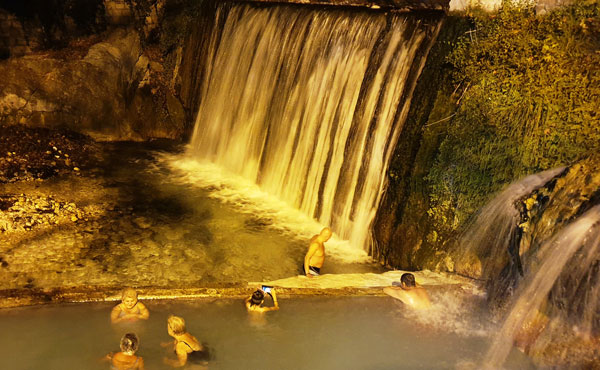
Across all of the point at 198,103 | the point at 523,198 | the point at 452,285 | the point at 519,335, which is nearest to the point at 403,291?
the point at 452,285

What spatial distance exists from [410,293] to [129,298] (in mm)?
3424

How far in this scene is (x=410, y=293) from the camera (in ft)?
23.2

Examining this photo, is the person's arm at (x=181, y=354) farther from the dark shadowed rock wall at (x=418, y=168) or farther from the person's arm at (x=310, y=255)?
the dark shadowed rock wall at (x=418, y=168)

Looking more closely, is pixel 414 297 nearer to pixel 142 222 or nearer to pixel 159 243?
pixel 159 243

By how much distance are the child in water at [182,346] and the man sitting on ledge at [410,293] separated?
2.60m

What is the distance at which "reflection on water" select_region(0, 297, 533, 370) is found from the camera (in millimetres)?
6031

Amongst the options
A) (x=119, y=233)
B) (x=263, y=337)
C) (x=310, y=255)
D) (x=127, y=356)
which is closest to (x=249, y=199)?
(x=119, y=233)

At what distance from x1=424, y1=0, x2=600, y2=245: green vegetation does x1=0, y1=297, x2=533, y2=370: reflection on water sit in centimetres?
191

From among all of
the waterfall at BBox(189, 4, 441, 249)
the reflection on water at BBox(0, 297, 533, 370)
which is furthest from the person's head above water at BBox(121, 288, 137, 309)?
the waterfall at BBox(189, 4, 441, 249)

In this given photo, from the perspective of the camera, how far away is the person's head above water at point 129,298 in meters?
6.43

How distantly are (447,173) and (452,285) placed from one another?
63.1 inches

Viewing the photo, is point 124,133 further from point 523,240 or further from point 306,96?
point 523,240

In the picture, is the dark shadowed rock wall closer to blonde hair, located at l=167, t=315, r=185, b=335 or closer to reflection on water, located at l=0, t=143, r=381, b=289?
reflection on water, located at l=0, t=143, r=381, b=289

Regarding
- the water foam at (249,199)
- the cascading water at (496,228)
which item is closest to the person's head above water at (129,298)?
the water foam at (249,199)
